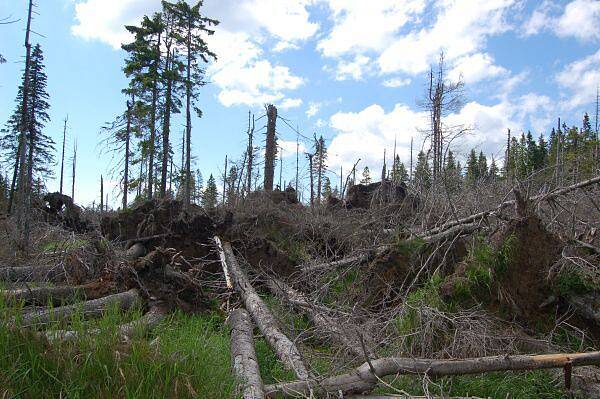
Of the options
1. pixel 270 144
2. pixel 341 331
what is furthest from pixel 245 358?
pixel 270 144

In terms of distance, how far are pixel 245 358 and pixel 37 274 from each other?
3968 millimetres

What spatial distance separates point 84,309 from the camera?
4.59m

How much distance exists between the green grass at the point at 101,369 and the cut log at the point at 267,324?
2.56 feet

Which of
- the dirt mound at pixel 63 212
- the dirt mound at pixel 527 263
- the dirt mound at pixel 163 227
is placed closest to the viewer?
the dirt mound at pixel 527 263

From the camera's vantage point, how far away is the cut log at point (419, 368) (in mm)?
3393

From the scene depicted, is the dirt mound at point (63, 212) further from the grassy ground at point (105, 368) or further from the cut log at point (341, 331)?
the grassy ground at point (105, 368)

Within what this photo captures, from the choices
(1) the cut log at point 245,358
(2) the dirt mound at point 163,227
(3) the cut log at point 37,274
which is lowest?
(1) the cut log at point 245,358

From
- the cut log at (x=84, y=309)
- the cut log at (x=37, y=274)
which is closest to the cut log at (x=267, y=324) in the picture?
the cut log at (x=84, y=309)

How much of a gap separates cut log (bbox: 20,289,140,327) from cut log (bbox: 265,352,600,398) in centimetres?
173

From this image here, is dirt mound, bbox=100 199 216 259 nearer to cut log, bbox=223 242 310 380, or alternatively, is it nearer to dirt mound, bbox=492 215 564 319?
cut log, bbox=223 242 310 380

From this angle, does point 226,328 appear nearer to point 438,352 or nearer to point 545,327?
point 438,352

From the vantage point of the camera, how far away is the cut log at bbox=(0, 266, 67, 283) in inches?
245

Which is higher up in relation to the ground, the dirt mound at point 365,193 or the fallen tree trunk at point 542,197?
the dirt mound at point 365,193

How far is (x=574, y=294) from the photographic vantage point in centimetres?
484
